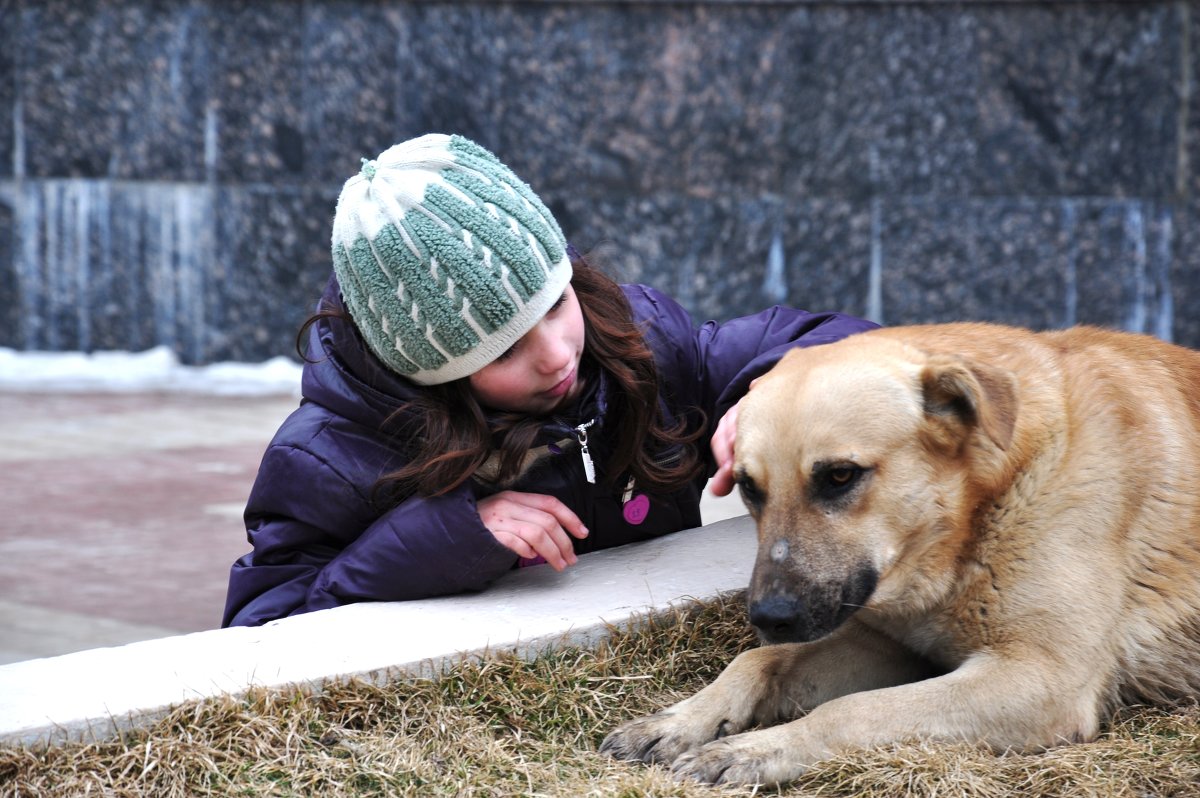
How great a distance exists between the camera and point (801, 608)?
270 cm

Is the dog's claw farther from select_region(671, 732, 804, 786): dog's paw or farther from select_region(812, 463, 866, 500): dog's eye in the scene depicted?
select_region(812, 463, 866, 500): dog's eye

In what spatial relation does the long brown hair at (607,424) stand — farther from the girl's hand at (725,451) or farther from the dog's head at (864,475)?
the dog's head at (864,475)

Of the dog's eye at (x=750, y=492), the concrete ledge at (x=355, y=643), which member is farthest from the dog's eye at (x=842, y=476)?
the concrete ledge at (x=355, y=643)

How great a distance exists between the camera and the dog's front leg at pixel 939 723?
2758 millimetres

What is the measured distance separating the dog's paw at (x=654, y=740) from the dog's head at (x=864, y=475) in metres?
0.31

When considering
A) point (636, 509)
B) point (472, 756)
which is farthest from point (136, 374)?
point (472, 756)

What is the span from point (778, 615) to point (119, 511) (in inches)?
187

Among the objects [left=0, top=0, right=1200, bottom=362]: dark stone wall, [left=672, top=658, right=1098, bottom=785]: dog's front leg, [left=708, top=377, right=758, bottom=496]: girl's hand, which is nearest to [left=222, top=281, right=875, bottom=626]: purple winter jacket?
[left=708, top=377, right=758, bottom=496]: girl's hand

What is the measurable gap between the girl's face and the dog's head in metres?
0.57

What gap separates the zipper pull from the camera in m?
3.44

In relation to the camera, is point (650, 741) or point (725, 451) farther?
point (725, 451)

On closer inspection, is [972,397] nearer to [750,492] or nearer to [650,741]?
[750,492]

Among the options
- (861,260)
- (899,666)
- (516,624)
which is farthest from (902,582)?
(861,260)

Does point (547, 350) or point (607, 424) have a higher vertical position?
point (547, 350)
